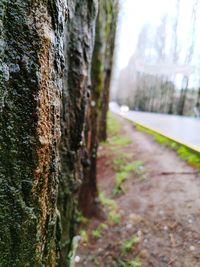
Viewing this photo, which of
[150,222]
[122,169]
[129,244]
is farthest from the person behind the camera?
[122,169]

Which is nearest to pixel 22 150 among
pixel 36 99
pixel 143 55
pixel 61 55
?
pixel 36 99

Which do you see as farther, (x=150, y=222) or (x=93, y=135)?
(x=93, y=135)

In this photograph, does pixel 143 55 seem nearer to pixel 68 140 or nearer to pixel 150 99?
pixel 150 99

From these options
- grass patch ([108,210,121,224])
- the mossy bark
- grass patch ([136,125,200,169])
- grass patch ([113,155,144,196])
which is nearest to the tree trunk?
Result: grass patch ([108,210,121,224])

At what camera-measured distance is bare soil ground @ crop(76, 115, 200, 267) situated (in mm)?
3695

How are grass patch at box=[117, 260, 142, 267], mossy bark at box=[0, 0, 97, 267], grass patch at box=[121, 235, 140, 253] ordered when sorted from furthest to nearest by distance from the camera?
1. grass patch at box=[121, 235, 140, 253]
2. grass patch at box=[117, 260, 142, 267]
3. mossy bark at box=[0, 0, 97, 267]

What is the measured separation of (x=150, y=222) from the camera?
4637mm

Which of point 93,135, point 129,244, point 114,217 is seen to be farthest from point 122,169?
point 129,244

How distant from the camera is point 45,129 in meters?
1.91

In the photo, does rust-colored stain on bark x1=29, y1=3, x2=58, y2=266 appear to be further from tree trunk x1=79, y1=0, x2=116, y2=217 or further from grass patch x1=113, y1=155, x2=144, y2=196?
grass patch x1=113, y1=155, x2=144, y2=196

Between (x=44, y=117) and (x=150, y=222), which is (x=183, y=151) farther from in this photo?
(x=44, y=117)

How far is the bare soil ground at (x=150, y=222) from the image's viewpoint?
3695 mm

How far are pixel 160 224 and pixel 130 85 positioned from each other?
30.0m

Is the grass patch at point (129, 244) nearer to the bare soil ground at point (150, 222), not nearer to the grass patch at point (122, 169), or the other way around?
the bare soil ground at point (150, 222)
